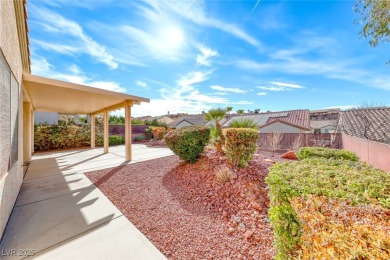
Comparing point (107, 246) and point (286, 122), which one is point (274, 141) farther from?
point (107, 246)

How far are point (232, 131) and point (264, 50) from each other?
6.62m

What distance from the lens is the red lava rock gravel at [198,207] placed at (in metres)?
2.50

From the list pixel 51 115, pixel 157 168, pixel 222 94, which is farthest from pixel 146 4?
pixel 222 94

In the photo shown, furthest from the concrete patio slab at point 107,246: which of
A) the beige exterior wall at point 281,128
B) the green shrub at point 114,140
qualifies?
the beige exterior wall at point 281,128

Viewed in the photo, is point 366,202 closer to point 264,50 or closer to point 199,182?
point 199,182

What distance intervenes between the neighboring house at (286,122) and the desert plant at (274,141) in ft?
7.33

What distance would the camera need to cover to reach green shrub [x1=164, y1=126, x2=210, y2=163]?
18.3ft

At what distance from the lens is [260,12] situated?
5.87m

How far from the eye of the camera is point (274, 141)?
1106 centimetres

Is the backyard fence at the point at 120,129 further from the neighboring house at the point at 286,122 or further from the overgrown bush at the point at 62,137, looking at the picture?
the neighboring house at the point at 286,122

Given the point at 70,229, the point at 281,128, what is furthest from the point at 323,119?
the point at 70,229

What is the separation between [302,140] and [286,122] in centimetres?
688

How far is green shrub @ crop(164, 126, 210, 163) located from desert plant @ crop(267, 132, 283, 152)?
23.8 ft

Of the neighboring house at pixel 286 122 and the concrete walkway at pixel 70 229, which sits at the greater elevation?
the neighboring house at pixel 286 122
